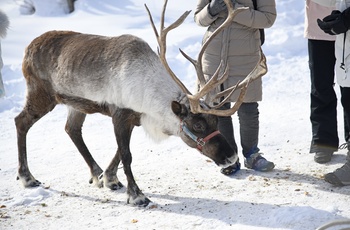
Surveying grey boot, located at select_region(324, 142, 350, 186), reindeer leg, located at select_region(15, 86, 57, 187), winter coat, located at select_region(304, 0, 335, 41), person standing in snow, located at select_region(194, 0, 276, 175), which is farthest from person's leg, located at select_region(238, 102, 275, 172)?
reindeer leg, located at select_region(15, 86, 57, 187)

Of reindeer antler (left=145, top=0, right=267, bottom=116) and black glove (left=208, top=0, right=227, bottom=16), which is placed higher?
black glove (left=208, top=0, right=227, bottom=16)

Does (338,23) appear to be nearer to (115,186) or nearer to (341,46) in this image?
(341,46)

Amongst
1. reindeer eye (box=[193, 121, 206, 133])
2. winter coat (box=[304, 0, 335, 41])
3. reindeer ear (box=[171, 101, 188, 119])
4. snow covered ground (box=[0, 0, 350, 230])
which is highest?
winter coat (box=[304, 0, 335, 41])

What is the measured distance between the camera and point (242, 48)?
4.71 metres

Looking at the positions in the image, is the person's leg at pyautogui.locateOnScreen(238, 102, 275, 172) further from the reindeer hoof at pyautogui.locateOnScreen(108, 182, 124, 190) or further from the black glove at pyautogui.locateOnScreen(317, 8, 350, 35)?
the reindeer hoof at pyautogui.locateOnScreen(108, 182, 124, 190)

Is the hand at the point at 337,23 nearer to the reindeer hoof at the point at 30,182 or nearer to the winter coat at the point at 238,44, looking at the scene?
the winter coat at the point at 238,44

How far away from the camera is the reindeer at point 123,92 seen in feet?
14.1

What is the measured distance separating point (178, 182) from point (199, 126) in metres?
0.77

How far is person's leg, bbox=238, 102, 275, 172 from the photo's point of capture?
484 cm

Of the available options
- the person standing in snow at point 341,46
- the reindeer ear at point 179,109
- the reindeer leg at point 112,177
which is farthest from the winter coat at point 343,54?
the reindeer leg at point 112,177

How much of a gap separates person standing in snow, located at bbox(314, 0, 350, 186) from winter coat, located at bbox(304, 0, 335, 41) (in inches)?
18.4

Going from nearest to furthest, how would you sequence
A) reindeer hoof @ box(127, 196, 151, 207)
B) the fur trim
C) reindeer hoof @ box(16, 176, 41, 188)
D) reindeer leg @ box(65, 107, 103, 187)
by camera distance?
reindeer hoof @ box(127, 196, 151, 207), reindeer hoof @ box(16, 176, 41, 188), reindeer leg @ box(65, 107, 103, 187), the fur trim

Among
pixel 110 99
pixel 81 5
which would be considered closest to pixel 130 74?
pixel 110 99

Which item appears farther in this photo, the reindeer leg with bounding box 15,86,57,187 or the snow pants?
the reindeer leg with bounding box 15,86,57,187
